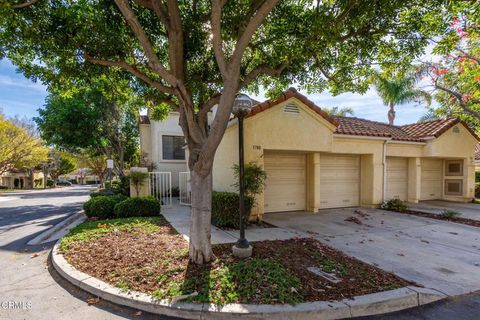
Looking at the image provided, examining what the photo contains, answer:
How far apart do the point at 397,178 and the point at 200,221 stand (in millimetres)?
12422

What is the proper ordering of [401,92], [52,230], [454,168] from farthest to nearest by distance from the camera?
[401,92] → [454,168] → [52,230]

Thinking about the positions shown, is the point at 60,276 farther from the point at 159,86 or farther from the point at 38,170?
the point at 38,170

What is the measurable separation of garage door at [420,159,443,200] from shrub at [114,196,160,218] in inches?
566

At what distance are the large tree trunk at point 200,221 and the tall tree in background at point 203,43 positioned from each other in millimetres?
19

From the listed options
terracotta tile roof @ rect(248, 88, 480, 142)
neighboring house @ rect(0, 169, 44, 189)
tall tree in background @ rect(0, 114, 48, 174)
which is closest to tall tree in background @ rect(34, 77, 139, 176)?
terracotta tile roof @ rect(248, 88, 480, 142)

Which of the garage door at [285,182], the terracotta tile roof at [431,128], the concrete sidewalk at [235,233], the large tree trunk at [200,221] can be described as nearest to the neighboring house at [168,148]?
the garage door at [285,182]

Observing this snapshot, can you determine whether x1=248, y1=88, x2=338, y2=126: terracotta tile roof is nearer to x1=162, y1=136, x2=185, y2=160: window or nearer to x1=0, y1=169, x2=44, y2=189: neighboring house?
x1=162, y1=136, x2=185, y2=160: window

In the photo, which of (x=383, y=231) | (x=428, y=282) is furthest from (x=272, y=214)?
(x=428, y=282)

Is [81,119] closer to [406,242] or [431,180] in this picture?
[406,242]

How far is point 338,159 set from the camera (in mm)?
11711

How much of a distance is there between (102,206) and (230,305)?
7.69 m

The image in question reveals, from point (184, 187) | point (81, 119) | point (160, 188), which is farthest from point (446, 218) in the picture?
point (81, 119)

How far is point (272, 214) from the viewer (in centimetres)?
1020

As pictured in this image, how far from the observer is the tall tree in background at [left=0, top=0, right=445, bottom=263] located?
14.9ft
